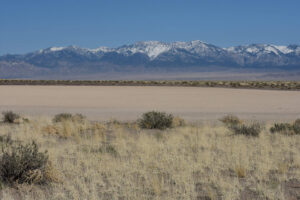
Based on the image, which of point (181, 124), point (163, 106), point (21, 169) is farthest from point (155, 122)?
point (163, 106)

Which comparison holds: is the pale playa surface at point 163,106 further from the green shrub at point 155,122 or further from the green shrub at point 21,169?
the green shrub at point 21,169

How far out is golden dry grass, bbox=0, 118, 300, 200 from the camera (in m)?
7.83

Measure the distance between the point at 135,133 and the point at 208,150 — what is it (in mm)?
4529

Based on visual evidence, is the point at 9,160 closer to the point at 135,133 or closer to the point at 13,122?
the point at 135,133

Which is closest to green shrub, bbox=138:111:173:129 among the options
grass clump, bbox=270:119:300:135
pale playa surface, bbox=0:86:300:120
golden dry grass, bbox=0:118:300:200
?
golden dry grass, bbox=0:118:300:200

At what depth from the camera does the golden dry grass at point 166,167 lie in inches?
308

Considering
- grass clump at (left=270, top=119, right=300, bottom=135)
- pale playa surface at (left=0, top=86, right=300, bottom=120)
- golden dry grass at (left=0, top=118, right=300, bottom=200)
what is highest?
golden dry grass at (left=0, top=118, right=300, bottom=200)

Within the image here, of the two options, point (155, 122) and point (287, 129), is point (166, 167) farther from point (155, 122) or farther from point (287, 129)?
point (287, 129)

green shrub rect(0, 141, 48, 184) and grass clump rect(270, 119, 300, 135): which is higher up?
green shrub rect(0, 141, 48, 184)

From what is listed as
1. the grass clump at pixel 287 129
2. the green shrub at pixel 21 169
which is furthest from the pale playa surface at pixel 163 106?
the green shrub at pixel 21 169

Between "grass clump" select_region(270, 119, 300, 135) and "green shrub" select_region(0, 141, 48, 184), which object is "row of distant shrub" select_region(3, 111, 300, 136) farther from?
"green shrub" select_region(0, 141, 48, 184)

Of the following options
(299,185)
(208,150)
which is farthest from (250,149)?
(299,185)

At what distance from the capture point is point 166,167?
32.0 ft

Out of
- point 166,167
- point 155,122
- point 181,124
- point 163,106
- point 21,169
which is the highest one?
point 21,169
